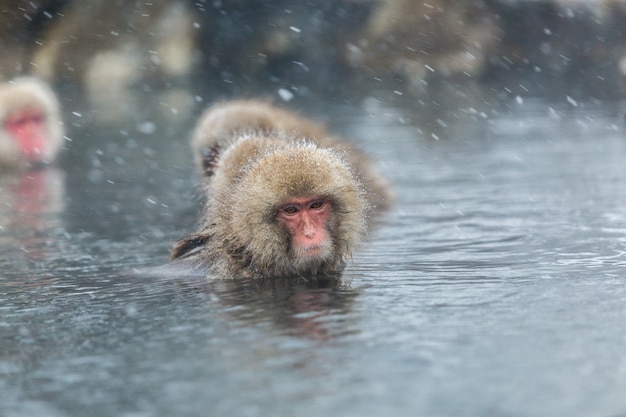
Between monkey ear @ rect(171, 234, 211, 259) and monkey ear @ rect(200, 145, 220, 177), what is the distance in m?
1.93

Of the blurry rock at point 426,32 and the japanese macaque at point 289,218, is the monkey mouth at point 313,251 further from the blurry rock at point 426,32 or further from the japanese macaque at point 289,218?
the blurry rock at point 426,32

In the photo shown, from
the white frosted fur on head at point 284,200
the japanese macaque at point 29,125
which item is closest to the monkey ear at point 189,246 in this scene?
the white frosted fur on head at point 284,200

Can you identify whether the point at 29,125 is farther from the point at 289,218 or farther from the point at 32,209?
the point at 289,218

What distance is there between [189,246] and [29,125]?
7528mm

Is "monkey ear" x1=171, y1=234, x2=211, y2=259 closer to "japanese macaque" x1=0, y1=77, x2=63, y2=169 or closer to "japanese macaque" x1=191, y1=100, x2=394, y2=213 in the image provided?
"japanese macaque" x1=191, y1=100, x2=394, y2=213

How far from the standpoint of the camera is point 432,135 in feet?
47.4

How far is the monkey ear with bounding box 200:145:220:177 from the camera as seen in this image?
843cm

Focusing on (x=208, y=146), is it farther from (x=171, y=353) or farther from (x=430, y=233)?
(x=171, y=353)

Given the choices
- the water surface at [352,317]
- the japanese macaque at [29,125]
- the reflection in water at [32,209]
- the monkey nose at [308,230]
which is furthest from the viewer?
the japanese macaque at [29,125]

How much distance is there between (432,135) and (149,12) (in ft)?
27.9

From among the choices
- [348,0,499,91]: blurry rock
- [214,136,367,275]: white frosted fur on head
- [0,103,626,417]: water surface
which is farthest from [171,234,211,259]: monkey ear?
[348,0,499,91]: blurry rock

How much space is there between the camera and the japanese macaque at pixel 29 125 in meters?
12.9

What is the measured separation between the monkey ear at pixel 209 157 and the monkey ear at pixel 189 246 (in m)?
1.93

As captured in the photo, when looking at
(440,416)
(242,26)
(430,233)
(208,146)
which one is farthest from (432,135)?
(440,416)
